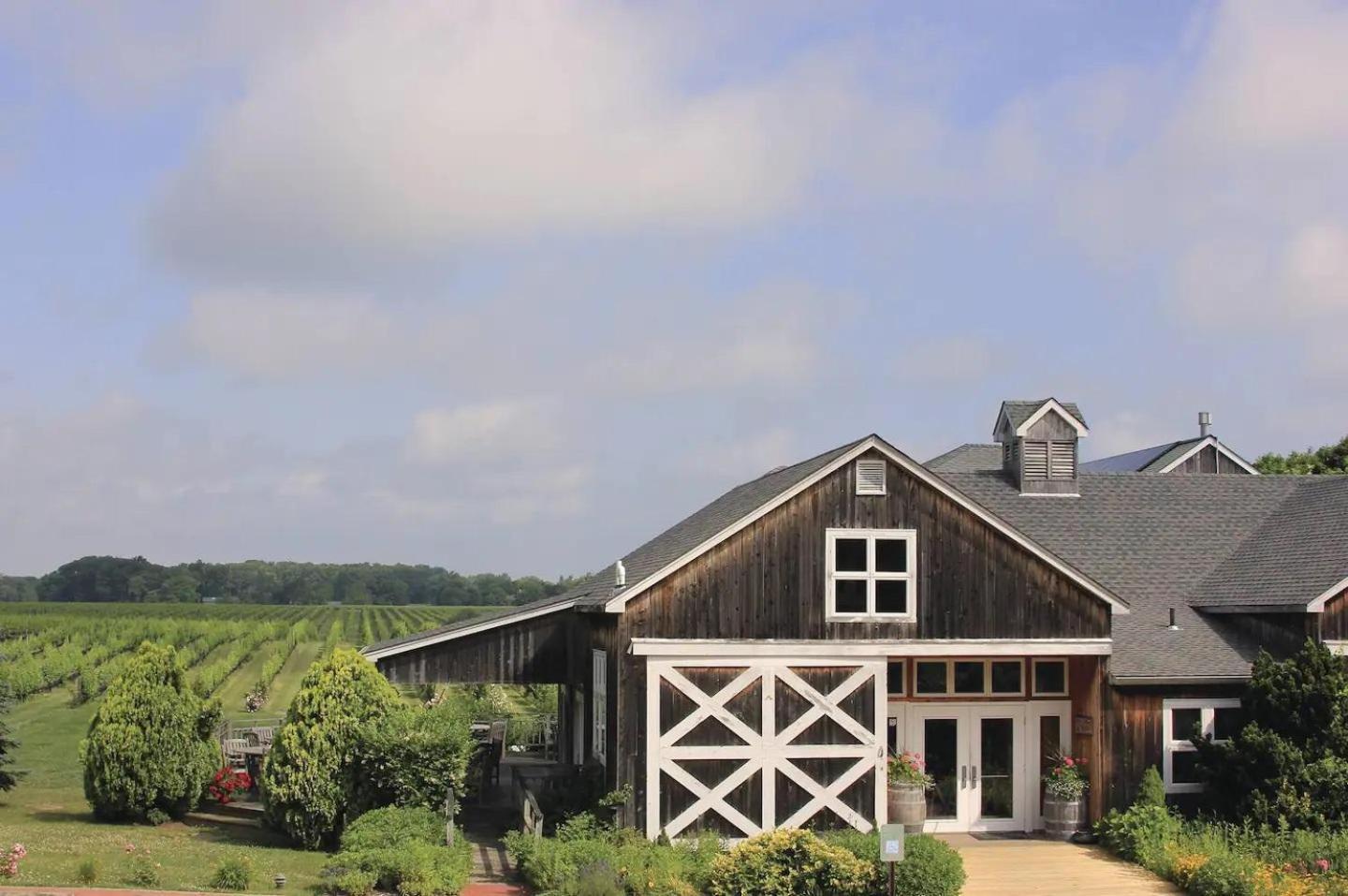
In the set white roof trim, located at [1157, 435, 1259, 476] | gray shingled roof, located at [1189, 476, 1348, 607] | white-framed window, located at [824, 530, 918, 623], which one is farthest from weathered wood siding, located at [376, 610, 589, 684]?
white roof trim, located at [1157, 435, 1259, 476]

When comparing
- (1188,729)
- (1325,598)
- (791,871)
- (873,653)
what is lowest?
(791,871)

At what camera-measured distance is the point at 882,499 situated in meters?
21.5

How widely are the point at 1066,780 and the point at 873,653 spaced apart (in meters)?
4.11

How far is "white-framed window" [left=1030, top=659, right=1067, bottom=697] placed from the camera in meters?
23.1

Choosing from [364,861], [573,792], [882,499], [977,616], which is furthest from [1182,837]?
[364,861]

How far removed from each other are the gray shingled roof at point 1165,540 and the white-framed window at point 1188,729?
60 centimetres

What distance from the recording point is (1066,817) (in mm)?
22047

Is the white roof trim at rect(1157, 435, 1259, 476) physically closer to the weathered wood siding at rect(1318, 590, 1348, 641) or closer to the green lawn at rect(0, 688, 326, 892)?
the weathered wood siding at rect(1318, 590, 1348, 641)

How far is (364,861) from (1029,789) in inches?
453

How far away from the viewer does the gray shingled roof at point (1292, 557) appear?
2297 centimetres

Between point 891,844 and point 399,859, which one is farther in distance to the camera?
point 399,859

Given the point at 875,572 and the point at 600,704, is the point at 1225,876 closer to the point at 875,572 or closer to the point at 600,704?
the point at 875,572

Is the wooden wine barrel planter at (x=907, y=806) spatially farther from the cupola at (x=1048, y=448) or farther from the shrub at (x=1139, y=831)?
the cupola at (x=1048, y=448)

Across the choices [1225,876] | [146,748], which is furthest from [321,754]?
[1225,876]
